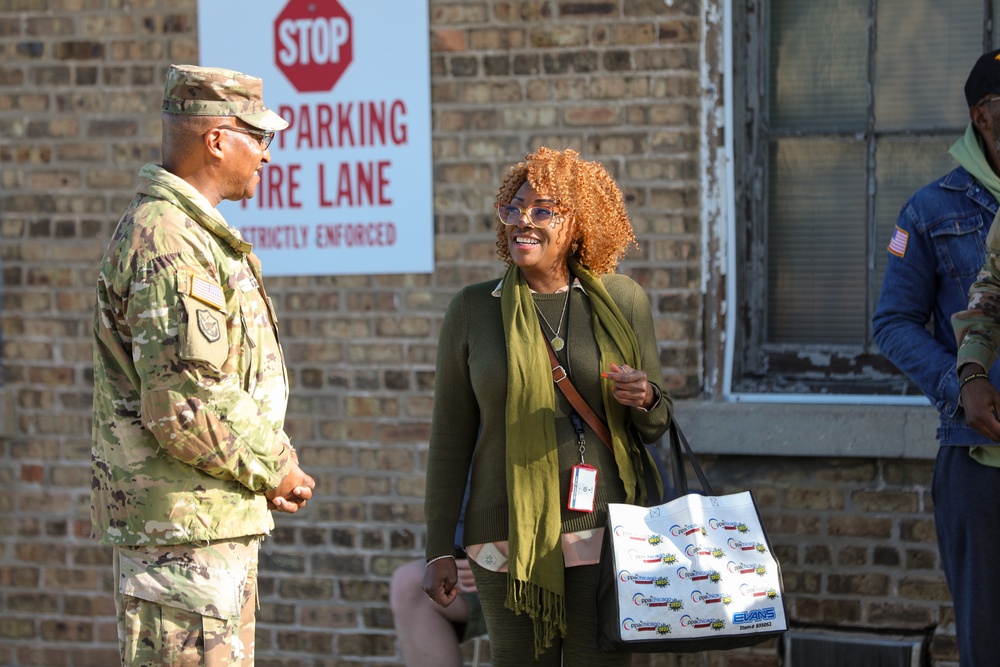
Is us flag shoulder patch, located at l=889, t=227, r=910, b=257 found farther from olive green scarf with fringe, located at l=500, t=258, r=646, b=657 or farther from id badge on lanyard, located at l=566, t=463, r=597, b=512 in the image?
id badge on lanyard, located at l=566, t=463, r=597, b=512

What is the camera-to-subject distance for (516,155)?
468cm

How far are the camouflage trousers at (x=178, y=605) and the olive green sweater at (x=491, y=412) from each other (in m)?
0.70

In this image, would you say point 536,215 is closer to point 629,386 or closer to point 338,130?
point 629,386

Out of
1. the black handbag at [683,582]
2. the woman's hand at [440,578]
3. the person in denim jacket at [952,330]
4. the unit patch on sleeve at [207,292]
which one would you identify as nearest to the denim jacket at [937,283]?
the person in denim jacket at [952,330]

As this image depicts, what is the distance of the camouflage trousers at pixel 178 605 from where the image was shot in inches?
110

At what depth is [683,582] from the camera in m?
3.09

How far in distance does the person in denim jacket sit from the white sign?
1832 mm

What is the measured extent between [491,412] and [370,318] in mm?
1610

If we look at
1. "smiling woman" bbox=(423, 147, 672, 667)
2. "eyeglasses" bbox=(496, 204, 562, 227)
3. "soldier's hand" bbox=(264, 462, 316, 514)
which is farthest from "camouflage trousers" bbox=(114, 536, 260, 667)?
"eyeglasses" bbox=(496, 204, 562, 227)

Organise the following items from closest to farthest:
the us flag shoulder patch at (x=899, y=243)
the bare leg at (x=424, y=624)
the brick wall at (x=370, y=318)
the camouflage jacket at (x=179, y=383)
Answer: the camouflage jacket at (x=179, y=383)
the us flag shoulder patch at (x=899, y=243)
the bare leg at (x=424, y=624)
the brick wall at (x=370, y=318)

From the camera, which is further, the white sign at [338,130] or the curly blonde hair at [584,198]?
the white sign at [338,130]

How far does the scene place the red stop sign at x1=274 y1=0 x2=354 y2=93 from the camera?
188 inches

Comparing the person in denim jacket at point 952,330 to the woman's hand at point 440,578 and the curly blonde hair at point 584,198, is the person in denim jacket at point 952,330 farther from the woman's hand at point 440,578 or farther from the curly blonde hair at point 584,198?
the woman's hand at point 440,578

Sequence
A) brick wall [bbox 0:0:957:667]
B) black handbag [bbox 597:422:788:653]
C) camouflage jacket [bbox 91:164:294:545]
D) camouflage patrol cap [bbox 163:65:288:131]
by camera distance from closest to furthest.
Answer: camouflage jacket [bbox 91:164:294:545]
camouflage patrol cap [bbox 163:65:288:131]
black handbag [bbox 597:422:788:653]
brick wall [bbox 0:0:957:667]
